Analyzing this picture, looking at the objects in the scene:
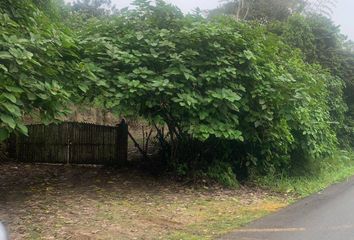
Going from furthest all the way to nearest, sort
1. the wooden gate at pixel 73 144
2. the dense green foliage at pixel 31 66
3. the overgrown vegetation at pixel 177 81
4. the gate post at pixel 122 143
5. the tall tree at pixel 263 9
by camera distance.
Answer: the tall tree at pixel 263 9 < the wooden gate at pixel 73 144 < the gate post at pixel 122 143 < the overgrown vegetation at pixel 177 81 < the dense green foliage at pixel 31 66

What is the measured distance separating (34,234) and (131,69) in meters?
4.19

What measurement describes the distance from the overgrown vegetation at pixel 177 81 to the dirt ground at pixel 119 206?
3.64 feet

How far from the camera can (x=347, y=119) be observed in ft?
68.4

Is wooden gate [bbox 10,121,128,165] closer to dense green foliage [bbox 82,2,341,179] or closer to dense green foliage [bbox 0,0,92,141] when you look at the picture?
dense green foliage [bbox 82,2,341,179]

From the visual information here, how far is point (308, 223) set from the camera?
24.0 ft

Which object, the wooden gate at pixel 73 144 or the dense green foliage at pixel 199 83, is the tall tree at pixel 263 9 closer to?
the wooden gate at pixel 73 144

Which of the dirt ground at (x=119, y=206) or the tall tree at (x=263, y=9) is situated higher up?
the tall tree at (x=263, y=9)

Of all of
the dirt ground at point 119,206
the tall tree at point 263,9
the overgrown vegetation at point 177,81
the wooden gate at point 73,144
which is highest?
the tall tree at point 263,9

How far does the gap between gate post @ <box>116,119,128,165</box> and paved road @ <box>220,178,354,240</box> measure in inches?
211

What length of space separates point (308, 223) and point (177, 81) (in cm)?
379

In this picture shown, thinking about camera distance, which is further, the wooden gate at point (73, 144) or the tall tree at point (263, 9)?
the tall tree at point (263, 9)

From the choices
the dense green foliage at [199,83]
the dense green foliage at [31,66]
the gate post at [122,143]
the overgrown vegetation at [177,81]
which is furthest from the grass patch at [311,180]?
the dense green foliage at [31,66]

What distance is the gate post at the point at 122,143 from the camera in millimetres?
12910

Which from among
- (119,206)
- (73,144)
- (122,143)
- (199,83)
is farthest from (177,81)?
(73,144)
